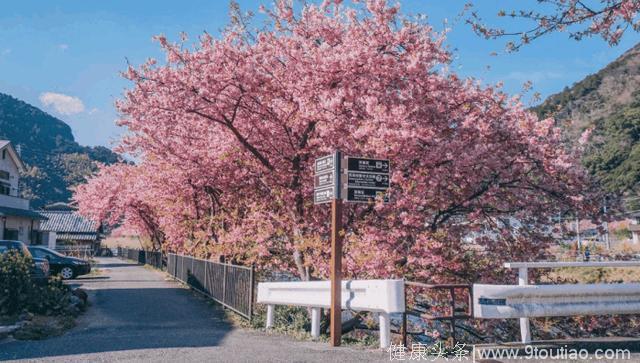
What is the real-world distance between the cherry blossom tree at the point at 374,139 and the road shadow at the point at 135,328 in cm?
212

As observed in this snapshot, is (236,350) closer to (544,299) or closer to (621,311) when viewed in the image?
(544,299)

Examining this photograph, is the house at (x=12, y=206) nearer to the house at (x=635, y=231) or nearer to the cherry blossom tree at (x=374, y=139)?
the cherry blossom tree at (x=374, y=139)

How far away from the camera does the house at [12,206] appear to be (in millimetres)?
35156

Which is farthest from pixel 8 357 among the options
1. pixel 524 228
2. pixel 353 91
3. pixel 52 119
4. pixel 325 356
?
pixel 52 119

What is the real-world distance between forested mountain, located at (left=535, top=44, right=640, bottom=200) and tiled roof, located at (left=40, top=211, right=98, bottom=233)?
179 ft

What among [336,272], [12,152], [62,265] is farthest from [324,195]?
[12,152]

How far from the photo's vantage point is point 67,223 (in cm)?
6462

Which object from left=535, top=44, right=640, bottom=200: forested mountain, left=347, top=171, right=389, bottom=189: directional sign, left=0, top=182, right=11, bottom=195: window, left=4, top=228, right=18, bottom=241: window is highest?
left=535, top=44, right=640, bottom=200: forested mountain

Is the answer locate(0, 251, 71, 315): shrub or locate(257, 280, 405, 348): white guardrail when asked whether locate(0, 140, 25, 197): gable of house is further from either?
locate(257, 280, 405, 348): white guardrail

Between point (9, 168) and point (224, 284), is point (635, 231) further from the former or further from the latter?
point (9, 168)

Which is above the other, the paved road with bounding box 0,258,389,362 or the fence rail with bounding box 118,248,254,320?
the fence rail with bounding box 118,248,254,320

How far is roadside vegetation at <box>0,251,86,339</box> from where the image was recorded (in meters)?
10.2

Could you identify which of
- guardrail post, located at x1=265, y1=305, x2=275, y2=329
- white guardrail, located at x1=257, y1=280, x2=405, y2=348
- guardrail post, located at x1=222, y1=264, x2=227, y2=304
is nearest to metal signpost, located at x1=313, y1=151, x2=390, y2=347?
white guardrail, located at x1=257, y1=280, x2=405, y2=348

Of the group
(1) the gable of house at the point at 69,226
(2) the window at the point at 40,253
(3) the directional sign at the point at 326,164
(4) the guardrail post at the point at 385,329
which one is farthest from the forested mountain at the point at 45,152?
(4) the guardrail post at the point at 385,329
